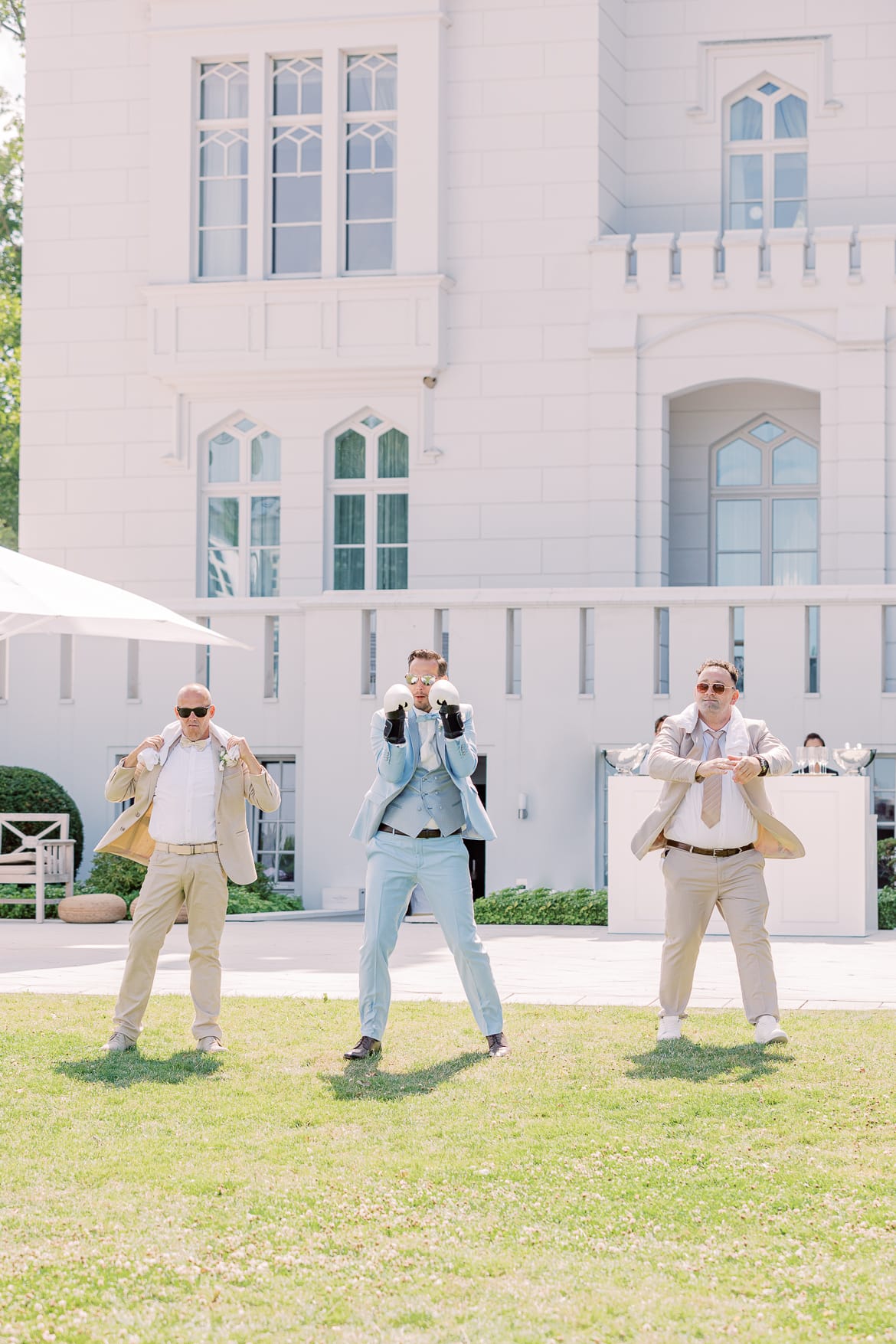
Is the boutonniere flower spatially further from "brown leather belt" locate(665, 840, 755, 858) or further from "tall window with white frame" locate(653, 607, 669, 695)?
"tall window with white frame" locate(653, 607, 669, 695)

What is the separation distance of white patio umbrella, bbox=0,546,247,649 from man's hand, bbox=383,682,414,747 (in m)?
3.94

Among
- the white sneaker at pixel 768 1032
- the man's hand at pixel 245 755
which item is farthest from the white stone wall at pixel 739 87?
the white sneaker at pixel 768 1032

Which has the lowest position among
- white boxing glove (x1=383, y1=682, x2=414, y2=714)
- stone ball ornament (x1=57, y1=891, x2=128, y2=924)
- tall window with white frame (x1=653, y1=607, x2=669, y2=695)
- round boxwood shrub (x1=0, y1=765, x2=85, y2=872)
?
stone ball ornament (x1=57, y1=891, x2=128, y2=924)

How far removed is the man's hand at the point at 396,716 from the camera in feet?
28.3

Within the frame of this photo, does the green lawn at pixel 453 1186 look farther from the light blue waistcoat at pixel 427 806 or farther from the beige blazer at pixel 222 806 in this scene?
the light blue waistcoat at pixel 427 806

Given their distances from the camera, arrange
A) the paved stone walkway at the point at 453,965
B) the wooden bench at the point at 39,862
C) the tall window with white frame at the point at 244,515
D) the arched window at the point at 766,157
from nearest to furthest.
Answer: the paved stone walkway at the point at 453,965, the wooden bench at the point at 39,862, the tall window with white frame at the point at 244,515, the arched window at the point at 766,157

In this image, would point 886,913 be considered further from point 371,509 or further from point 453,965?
point 371,509

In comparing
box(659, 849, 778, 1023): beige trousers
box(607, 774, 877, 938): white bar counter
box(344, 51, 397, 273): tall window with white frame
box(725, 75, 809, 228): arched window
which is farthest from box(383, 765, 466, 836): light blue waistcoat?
box(725, 75, 809, 228): arched window

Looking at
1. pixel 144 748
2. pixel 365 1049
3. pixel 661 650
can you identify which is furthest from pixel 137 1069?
pixel 661 650

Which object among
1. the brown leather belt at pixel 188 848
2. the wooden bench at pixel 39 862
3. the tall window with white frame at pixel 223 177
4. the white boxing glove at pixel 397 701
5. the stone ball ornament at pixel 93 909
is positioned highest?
the tall window with white frame at pixel 223 177

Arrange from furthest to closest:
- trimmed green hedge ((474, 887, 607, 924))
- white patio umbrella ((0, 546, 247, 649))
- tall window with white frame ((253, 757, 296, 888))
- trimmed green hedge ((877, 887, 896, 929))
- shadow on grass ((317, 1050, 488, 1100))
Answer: tall window with white frame ((253, 757, 296, 888))
trimmed green hedge ((474, 887, 607, 924))
trimmed green hedge ((877, 887, 896, 929))
white patio umbrella ((0, 546, 247, 649))
shadow on grass ((317, 1050, 488, 1100))

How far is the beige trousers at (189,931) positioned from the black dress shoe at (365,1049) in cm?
79

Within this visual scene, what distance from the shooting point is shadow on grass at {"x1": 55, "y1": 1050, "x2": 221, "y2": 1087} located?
8.30 meters

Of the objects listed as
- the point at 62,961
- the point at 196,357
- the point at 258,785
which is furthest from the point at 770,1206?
the point at 196,357
